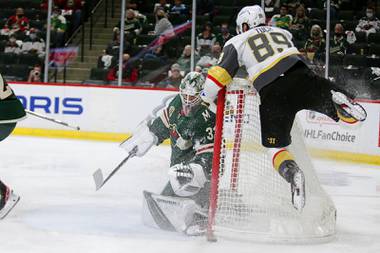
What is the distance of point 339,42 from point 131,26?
7.47ft

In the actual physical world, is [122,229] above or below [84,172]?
above

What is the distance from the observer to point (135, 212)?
4305 mm

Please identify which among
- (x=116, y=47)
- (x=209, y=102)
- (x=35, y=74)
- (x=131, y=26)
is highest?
(x=209, y=102)

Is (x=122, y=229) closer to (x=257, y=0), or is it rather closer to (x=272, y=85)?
(x=272, y=85)

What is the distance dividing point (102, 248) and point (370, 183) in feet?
9.70

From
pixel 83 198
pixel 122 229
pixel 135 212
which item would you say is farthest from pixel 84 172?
pixel 122 229

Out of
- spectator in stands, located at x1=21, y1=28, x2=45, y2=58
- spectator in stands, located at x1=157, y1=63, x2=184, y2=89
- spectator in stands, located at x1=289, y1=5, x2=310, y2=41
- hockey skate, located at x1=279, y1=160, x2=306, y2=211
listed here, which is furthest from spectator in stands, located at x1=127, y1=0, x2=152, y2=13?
hockey skate, located at x1=279, y1=160, x2=306, y2=211

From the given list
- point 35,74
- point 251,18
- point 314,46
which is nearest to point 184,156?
point 251,18

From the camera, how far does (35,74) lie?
852cm

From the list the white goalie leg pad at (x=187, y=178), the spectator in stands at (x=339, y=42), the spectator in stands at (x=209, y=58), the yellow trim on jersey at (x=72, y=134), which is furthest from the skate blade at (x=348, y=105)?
the yellow trim on jersey at (x=72, y=134)

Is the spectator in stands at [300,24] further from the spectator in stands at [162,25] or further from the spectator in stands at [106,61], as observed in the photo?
the spectator in stands at [106,61]

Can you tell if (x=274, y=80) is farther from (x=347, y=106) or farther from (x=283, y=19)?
(x=283, y=19)

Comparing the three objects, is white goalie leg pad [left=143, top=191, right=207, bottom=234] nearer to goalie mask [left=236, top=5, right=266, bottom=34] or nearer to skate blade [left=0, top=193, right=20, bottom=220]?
skate blade [left=0, top=193, right=20, bottom=220]

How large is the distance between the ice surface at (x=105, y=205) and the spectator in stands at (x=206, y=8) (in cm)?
179
